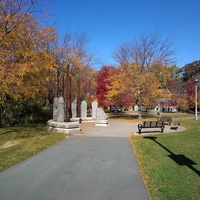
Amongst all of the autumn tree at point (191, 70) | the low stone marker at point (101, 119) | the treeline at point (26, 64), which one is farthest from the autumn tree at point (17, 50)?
the autumn tree at point (191, 70)

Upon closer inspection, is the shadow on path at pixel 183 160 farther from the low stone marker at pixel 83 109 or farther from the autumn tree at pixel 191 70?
the autumn tree at pixel 191 70

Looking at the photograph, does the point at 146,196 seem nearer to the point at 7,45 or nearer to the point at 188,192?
the point at 188,192

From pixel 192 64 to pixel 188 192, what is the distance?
72154 mm

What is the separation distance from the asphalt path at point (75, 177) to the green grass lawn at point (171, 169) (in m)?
0.28

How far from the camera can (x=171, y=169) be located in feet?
19.4

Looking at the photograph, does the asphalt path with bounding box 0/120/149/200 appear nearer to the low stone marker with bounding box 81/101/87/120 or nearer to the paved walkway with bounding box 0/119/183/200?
the paved walkway with bounding box 0/119/183/200

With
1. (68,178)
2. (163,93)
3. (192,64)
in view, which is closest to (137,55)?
(163,93)

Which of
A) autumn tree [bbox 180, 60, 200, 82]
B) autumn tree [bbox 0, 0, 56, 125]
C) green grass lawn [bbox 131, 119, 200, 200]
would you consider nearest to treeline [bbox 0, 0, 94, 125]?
autumn tree [bbox 0, 0, 56, 125]

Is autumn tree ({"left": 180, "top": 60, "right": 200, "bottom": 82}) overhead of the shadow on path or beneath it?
overhead

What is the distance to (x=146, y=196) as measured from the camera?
13.6 feet

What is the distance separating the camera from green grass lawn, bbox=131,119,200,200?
171 inches

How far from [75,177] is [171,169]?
8.52 feet

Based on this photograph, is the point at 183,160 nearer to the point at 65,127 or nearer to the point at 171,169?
the point at 171,169

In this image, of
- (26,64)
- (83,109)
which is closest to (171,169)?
(26,64)
